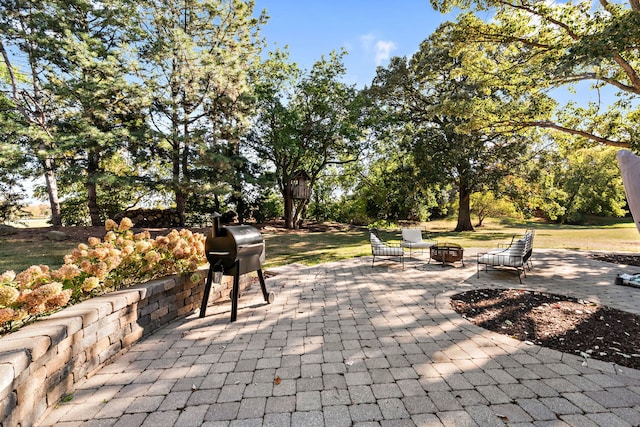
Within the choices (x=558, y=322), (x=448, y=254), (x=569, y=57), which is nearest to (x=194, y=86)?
(x=448, y=254)

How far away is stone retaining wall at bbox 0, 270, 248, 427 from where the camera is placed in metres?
1.81

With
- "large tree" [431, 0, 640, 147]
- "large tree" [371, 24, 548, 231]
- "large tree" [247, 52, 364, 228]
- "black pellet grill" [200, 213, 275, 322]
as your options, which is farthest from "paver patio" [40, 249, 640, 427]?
"large tree" [371, 24, 548, 231]

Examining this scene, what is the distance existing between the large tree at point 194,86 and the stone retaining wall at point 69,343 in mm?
8899

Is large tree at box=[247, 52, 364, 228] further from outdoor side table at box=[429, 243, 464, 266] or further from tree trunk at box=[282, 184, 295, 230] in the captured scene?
outdoor side table at box=[429, 243, 464, 266]

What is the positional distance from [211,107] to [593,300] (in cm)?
1425

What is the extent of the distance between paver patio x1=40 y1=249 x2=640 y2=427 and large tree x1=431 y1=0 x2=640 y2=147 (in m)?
6.02

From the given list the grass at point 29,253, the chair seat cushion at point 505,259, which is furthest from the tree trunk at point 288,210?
the chair seat cushion at point 505,259

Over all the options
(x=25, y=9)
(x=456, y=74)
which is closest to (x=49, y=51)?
(x=25, y=9)

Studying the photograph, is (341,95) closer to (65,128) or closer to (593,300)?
(65,128)

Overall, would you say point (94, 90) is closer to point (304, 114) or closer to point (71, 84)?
point (71, 84)

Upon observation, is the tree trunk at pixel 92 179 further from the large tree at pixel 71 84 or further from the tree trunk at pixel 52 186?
the tree trunk at pixel 52 186

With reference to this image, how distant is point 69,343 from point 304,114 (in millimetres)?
14135

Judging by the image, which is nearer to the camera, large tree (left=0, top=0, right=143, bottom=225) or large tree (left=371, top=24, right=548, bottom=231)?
large tree (left=0, top=0, right=143, bottom=225)

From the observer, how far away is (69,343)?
2350mm
